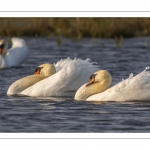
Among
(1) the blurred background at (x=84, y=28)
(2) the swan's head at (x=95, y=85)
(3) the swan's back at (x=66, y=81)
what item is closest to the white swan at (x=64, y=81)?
(3) the swan's back at (x=66, y=81)

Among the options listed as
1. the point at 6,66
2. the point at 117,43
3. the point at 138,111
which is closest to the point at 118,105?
the point at 138,111

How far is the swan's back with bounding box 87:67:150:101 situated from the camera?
47.2ft

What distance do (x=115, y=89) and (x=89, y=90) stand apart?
0.81m

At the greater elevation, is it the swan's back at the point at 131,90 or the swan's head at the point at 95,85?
the swan's head at the point at 95,85

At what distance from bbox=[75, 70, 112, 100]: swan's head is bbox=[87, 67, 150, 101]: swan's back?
1.30 feet

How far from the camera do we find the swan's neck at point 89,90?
595 inches

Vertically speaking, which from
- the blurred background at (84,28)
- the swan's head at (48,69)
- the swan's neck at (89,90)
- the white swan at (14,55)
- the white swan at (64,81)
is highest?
the blurred background at (84,28)

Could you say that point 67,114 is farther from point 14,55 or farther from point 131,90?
point 14,55

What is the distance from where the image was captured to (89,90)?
1521 cm

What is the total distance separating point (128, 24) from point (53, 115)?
13.1 metres

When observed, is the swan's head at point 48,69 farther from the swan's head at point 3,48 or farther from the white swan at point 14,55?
the swan's head at point 3,48

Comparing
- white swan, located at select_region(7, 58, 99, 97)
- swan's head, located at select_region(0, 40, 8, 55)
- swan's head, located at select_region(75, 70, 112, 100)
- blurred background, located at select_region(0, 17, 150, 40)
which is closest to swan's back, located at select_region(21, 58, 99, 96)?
white swan, located at select_region(7, 58, 99, 97)

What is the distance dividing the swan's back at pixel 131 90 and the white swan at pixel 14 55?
Answer: 7008 millimetres
